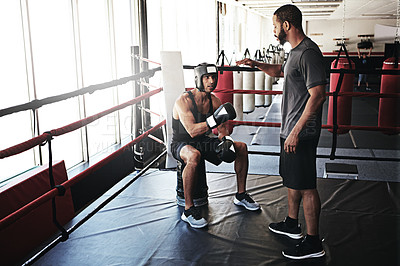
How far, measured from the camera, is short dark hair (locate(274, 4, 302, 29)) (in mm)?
2020

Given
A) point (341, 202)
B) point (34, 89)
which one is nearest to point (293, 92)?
point (341, 202)

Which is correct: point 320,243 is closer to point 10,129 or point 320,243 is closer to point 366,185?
point 366,185

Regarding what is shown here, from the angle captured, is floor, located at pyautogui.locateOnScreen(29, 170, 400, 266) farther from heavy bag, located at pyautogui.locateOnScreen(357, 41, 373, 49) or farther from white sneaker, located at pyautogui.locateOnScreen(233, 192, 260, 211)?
heavy bag, located at pyautogui.locateOnScreen(357, 41, 373, 49)

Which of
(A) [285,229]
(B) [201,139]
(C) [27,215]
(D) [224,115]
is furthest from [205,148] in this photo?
(C) [27,215]

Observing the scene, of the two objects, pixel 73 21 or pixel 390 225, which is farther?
pixel 73 21

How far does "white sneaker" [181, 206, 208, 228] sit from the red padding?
0.92m

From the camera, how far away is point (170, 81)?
11.5ft

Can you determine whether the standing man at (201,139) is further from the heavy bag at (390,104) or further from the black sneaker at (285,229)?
the heavy bag at (390,104)

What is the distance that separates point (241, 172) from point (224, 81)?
6.69ft

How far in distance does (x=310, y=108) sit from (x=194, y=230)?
Result: 3.31ft

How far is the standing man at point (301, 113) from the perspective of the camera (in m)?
1.96

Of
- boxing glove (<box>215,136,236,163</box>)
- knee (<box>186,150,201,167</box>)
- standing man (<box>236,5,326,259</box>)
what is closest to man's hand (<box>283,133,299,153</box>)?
standing man (<box>236,5,326,259</box>)

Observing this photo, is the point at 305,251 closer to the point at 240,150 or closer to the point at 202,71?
the point at 240,150

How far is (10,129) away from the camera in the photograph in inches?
121
